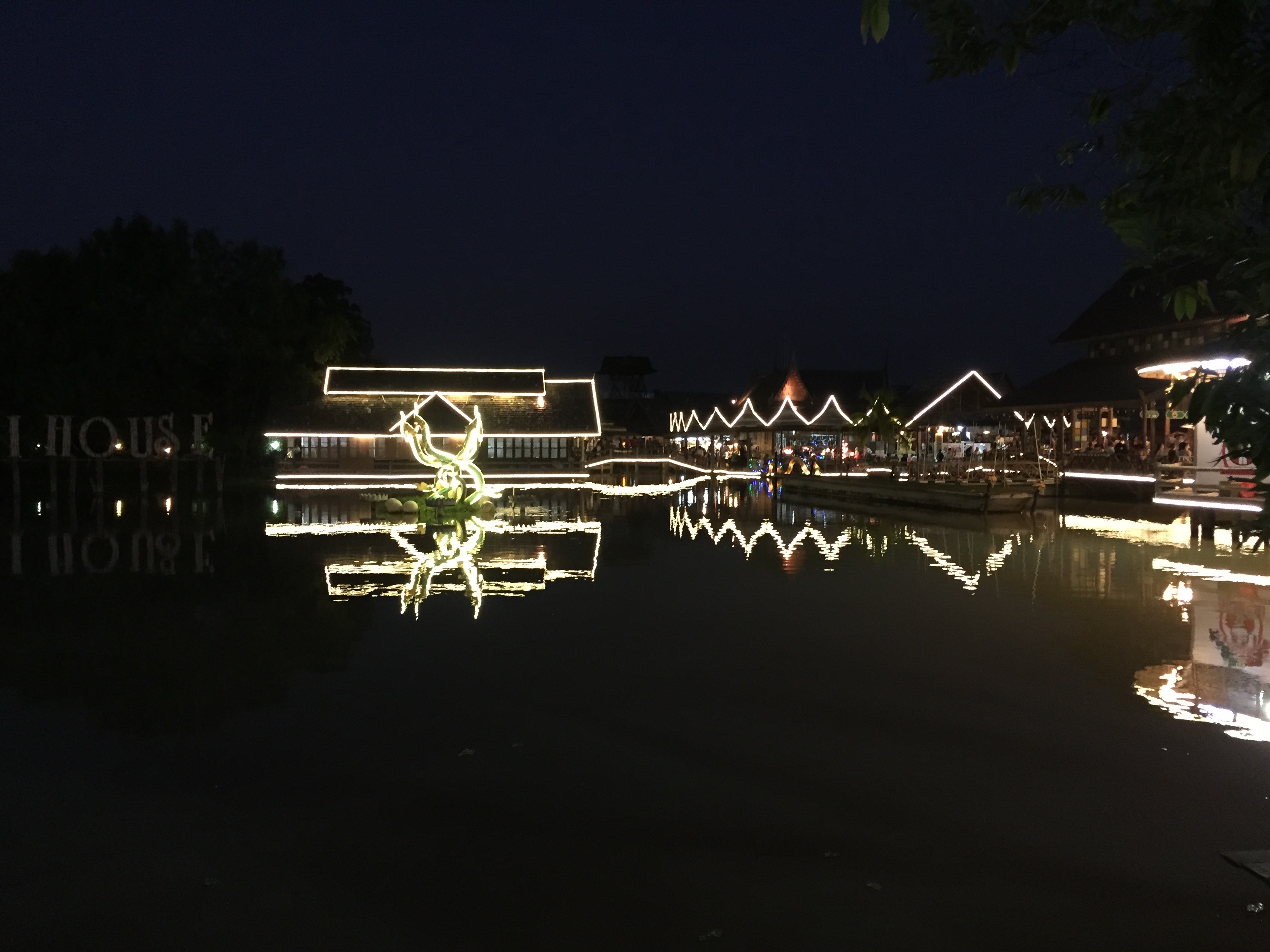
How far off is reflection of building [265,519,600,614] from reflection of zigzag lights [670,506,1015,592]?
258 centimetres

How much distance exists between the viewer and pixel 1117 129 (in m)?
3.42

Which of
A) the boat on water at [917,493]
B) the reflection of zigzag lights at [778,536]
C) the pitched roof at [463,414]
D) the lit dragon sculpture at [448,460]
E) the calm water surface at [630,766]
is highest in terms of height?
the pitched roof at [463,414]

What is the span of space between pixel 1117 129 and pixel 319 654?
823 cm

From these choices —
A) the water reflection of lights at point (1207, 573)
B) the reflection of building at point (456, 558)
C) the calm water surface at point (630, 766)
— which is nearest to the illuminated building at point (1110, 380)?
the water reflection of lights at point (1207, 573)

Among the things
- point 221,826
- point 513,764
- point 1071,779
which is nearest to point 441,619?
point 513,764

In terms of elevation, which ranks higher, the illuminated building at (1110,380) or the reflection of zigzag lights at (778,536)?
the illuminated building at (1110,380)

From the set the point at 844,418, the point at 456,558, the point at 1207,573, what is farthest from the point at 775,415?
the point at 1207,573

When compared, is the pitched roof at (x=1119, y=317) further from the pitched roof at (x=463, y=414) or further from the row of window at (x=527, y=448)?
the row of window at (x=527, y=448)

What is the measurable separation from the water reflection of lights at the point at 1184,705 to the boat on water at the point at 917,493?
19114 millimetres

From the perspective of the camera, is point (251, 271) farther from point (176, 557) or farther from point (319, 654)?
point (319, 654)

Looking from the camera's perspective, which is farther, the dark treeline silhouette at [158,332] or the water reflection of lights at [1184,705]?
the dark treeline silhouette at [158,332]

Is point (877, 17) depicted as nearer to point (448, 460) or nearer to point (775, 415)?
point (448, 460)

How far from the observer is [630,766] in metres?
6.50

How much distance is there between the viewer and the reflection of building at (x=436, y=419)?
4944 cm
